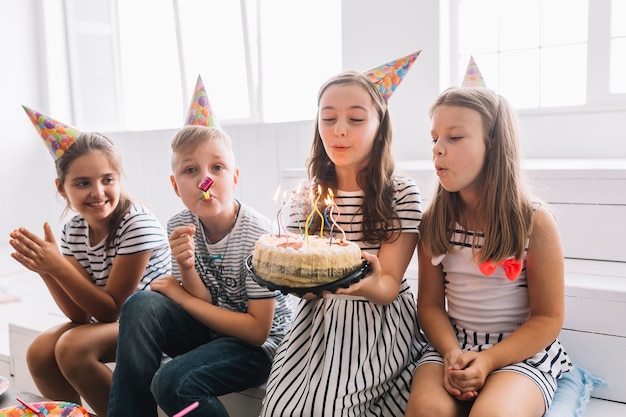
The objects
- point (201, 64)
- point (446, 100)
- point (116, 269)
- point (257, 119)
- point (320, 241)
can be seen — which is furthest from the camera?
point (201, 64)

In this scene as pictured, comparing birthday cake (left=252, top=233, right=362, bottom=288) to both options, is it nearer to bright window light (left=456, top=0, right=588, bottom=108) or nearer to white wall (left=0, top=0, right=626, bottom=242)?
white wall (left=0, top=0, right=626, bottom=242)

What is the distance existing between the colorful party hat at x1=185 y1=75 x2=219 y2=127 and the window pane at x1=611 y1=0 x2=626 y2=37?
2.06 meters

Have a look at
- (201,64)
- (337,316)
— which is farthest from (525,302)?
(201,64)

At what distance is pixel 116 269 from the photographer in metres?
1.69

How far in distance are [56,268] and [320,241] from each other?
2.84ft

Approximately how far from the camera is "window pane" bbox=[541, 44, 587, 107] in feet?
8.98

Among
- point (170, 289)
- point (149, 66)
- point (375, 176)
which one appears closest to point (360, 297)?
point (375, 176)

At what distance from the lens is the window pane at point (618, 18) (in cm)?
260

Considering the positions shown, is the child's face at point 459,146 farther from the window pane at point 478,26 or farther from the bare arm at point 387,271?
the window pane at point 478,26

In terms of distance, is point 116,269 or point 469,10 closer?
point 116,269

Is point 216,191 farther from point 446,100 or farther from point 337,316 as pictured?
point 446,100

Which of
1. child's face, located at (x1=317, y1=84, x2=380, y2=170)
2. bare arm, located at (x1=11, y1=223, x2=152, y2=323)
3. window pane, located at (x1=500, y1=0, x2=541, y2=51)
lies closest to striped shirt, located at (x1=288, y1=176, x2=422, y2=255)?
child's face, located at (x1=317, y1=84, x2=380, y2=170)

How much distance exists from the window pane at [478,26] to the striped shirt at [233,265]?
195cm

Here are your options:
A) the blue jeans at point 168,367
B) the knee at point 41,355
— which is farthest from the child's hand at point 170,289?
the knee at point 41,355
